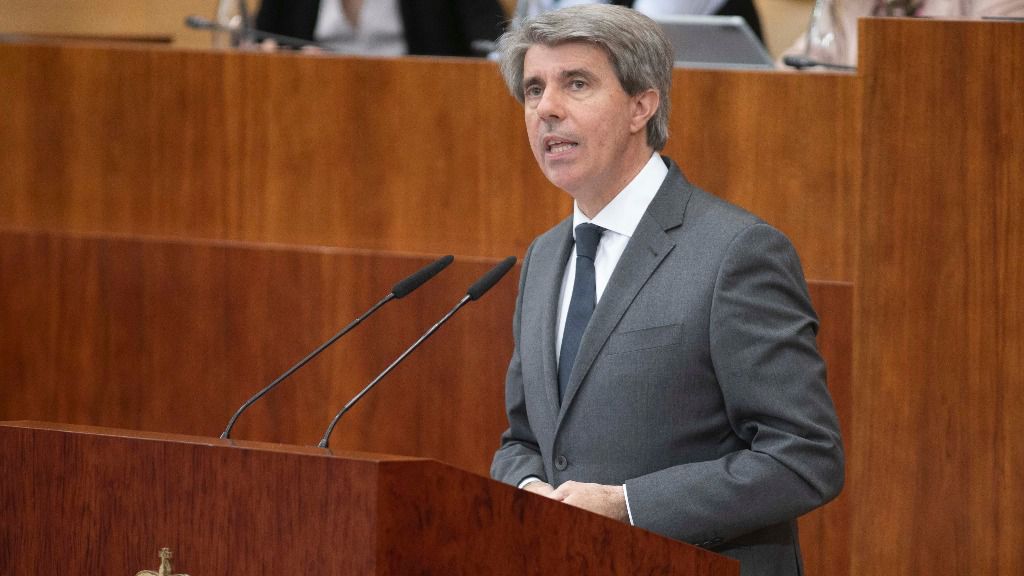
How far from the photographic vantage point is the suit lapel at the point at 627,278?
1.96 metres

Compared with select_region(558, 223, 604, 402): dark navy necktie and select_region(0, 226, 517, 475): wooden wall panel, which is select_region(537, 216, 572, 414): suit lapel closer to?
select_region(558, 223, 604, 402): dark navy necktie

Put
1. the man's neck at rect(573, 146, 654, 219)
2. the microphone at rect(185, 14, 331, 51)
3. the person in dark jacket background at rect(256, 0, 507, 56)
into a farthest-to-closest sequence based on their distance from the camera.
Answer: the person in dark jacket background at rect(256, 0, 507, 56) < the microphone at rect(185, 14, 331, 51) < the man's neck at rect(573, 146, 654, 219)

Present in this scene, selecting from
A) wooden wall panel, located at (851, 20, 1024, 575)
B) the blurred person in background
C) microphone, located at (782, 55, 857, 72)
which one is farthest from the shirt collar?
the blurred person in background

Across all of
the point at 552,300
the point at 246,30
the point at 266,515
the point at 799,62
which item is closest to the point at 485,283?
the point at 552,300

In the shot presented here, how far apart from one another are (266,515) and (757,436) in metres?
0.71

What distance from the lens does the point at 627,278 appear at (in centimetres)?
198

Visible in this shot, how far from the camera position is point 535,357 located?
2084 millimetres

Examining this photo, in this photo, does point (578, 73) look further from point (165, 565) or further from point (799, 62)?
point (799, 62)

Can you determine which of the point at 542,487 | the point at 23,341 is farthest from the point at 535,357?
the point at 23,341

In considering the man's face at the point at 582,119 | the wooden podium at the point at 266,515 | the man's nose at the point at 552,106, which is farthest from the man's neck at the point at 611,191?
the wooden podium at the point at 266,515

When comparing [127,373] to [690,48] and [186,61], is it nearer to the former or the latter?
[186,61]

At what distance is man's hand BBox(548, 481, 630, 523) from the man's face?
0.44 m

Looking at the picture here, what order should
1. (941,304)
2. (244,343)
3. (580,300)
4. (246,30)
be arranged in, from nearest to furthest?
1. (580,300)
2. (941,304)
3. (244,343)
4. (246,30)

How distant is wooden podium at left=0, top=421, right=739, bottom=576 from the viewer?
4.61 ft
